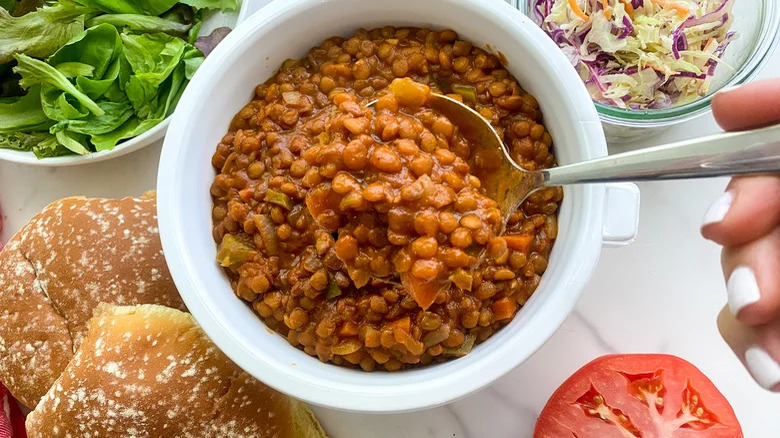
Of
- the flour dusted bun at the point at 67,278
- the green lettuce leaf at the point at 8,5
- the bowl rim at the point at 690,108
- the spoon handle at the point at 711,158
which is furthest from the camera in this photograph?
the green lettuce leaf at the point at 8,5

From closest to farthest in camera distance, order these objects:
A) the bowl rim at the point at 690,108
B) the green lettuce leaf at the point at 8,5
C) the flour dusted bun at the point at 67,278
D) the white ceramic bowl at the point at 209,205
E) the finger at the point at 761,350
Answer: the finger at the point at 761,350 → the white ceramic bowl at the point at 209,205 → the bowl rim at the point at 690,108 → the flour dusted bun at the point at 67,278 → the green lettuce leaf at the point at 8,5

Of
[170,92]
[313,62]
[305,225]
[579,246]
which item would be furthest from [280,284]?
[170,92]

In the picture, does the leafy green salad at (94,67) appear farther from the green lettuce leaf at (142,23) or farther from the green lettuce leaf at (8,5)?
the green lettuce leaf at (8,5)

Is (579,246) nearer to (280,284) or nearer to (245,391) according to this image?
(280,284)

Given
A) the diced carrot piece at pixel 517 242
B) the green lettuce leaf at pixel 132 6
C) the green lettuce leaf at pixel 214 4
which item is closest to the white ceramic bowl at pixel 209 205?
the diced carrot piece at pixel 517 242

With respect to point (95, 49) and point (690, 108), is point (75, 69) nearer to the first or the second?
point (95, 49)

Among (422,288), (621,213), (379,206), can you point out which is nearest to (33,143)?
(379,206)

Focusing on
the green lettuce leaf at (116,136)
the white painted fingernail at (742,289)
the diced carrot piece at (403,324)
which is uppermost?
the white painted fingernail at (742,289)
